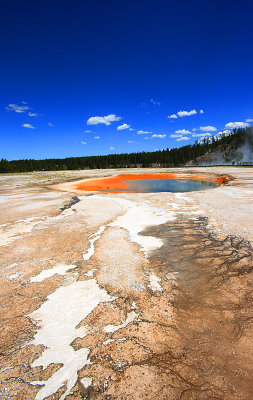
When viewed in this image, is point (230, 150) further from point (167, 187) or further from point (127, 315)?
point (127, 315)

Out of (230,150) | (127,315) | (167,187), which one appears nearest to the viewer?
(127,315)

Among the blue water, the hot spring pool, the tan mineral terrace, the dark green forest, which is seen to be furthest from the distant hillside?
the tan mineral terrace

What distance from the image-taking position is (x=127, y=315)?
145 inches

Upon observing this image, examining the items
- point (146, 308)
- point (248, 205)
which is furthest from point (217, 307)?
point (248, 205)

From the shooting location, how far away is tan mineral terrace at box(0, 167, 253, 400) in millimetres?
2562

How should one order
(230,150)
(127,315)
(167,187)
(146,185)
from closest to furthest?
(127,315) < (167,187) < (146,185) < (230,150)

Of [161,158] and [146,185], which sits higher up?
[161,158]

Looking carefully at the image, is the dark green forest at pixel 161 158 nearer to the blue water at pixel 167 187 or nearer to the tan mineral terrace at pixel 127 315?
the blue water at pixel 167 187

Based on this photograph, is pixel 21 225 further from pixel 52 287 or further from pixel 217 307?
pixel 217 307

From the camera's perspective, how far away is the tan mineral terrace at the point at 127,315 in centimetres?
256

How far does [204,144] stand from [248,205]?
463 feet

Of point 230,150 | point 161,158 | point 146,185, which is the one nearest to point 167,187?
point 146,185

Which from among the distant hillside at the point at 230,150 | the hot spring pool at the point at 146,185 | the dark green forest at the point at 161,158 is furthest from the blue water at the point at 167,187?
the distant hillside at the point at 230,150

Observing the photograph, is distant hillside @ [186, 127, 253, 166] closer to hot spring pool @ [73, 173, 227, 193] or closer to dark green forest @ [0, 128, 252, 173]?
dark green forest @ [0, 128, 252, 173]
